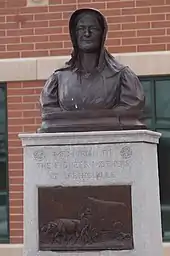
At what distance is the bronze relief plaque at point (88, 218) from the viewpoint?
6086 millimetres

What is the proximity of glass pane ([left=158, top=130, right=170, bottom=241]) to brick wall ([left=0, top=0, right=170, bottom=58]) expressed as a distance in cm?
116

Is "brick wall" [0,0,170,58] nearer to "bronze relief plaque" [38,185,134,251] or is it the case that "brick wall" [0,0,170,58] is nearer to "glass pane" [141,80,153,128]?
"glass pane" [141,80,153,128]

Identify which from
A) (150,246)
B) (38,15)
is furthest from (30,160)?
(38,15)

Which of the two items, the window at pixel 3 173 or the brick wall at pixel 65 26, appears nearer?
the brick wall at pixel 65 26

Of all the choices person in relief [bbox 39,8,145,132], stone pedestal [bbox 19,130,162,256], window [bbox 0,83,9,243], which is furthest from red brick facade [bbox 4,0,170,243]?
stone pedestal [bbox 19,130,162,256]

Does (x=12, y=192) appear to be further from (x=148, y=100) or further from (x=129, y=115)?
(x=129, y=115)

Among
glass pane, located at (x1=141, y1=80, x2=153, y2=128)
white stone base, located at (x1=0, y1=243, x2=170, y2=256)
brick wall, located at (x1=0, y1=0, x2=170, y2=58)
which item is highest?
brick wall, located at (x1=0, y1=0, x2=170, y2=58)

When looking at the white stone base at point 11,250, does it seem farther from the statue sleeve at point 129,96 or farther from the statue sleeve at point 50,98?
the statue sleeve at point 129,96

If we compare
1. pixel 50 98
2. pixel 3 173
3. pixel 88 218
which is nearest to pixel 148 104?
pixel 3 173

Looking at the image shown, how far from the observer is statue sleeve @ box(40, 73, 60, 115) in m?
6.43

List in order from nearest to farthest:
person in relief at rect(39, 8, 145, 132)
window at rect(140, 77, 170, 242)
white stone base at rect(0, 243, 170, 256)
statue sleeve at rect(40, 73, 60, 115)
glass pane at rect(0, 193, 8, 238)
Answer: person in relief at rect(39, 8, 145, 132) < statue sleeve at rect(40, 73, 60, 115) < white stone base at rect(0, 243, 170, 256) < window at rect(140, 77, 170, 242) < glass pane at rect(0, 193, 8, 238)

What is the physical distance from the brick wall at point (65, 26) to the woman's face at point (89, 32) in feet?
8.71

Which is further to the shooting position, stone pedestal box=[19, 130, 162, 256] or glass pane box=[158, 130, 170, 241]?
glass pane box=[158, 130, 170, 241]

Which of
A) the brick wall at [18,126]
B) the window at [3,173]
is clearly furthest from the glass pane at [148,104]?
the window at [3,173]
